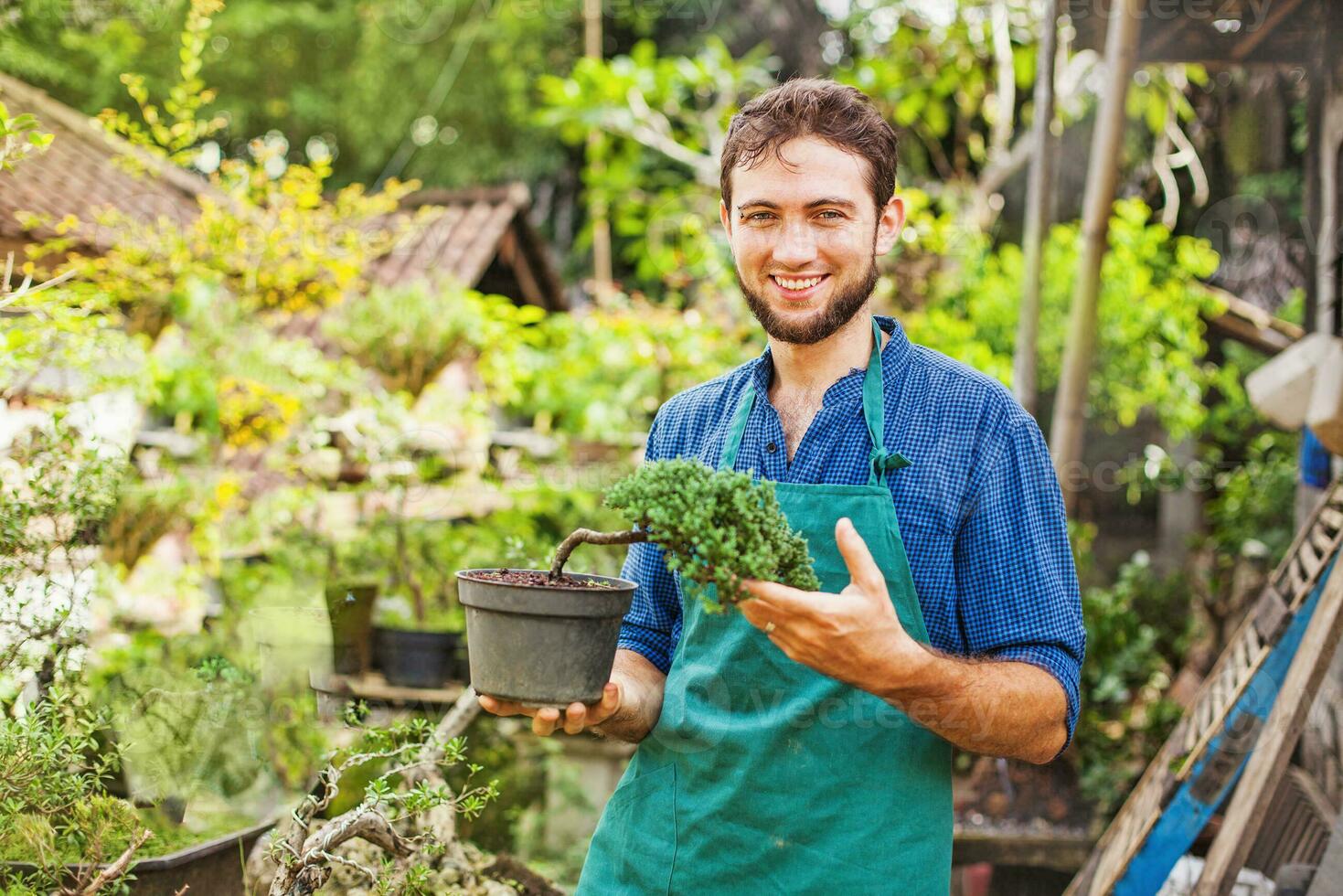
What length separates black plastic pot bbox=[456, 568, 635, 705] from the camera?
1.49 metres

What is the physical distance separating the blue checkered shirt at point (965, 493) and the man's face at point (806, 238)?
0.13 metres

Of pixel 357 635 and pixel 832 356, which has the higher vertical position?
pixel 832 356

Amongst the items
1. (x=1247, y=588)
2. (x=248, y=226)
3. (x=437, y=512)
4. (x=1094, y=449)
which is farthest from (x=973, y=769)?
(x=1094, y=449)

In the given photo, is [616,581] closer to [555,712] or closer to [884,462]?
[555,712]

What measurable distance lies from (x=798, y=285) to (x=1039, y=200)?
2.89 m

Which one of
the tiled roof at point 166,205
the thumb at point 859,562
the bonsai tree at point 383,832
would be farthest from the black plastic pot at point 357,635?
the thumb at point 859,562

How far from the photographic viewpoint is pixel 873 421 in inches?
68.9

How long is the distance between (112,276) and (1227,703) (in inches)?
147

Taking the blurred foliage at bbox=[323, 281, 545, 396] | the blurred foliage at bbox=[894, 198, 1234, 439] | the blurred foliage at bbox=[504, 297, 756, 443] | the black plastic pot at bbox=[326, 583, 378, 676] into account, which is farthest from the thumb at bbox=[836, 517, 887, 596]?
the blurred foliage at bbox=[894, 198, 1234, 439]

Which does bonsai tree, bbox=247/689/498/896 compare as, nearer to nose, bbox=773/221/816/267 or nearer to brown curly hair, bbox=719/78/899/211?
nose, bbox=773/221/816/267

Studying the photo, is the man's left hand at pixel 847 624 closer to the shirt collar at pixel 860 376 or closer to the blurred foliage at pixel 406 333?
the shirt collar at pixel 860 376

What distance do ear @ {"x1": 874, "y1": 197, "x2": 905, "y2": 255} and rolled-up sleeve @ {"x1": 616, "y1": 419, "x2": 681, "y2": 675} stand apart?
606 mm

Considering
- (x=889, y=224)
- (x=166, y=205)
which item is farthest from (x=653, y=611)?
(x=166, y=205)

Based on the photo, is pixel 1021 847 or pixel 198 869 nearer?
pixel 198 869
